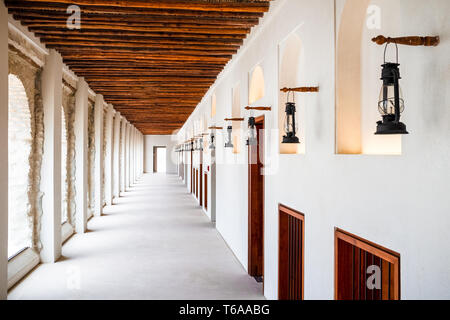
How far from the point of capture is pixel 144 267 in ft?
21.4

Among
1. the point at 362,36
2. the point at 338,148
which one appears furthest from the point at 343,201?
the point at 362,36

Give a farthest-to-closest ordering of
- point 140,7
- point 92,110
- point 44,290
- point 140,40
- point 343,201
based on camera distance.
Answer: point 92,110, point 140,40, point 44,290, point 140,7, point 343,201

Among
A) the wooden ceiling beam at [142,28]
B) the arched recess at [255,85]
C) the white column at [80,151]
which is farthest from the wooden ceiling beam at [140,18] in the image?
the white column at [80,151]

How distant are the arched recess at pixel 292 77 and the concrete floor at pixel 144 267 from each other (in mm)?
2153

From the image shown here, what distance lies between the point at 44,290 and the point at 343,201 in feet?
14.5

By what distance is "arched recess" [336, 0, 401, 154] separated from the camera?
2.98 meters

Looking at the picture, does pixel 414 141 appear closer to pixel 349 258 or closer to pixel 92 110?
pixel 349 258

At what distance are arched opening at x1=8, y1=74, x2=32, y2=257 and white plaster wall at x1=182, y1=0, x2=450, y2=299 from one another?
3.72 metres

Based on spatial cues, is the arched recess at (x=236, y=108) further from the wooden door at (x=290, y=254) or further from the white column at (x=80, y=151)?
the white column at (x=80, y=151)

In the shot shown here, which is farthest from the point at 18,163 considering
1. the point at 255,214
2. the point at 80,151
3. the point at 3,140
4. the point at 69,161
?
the point at 255,214

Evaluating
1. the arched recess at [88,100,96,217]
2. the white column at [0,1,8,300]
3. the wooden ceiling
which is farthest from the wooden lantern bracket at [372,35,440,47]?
the arched recess at [88,100,96,217]

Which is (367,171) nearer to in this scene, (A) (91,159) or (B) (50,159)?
(B) (50,159)
